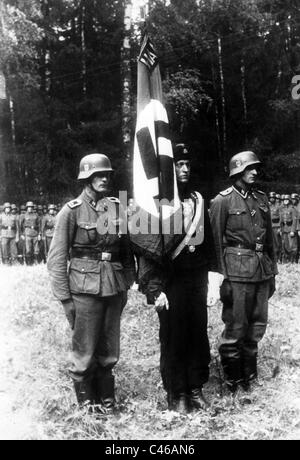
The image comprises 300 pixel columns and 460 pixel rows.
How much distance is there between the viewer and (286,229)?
15.8 m

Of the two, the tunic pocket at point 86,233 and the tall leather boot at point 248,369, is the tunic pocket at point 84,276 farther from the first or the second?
the tall leather boot at point 248,369

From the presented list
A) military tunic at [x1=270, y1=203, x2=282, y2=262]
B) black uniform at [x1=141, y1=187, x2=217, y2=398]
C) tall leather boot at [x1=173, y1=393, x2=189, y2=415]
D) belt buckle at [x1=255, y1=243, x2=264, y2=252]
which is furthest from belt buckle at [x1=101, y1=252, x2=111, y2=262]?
military tunic at [x1=270, y1=203, x2=282, y2=262]

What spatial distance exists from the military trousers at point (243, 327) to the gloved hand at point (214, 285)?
220 millimetres

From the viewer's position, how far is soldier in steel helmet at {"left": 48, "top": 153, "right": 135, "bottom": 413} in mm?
4480

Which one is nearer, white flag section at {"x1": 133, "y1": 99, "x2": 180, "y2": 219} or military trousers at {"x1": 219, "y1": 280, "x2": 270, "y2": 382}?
white flag section at {"x1": 133, "y1": 99, "x2": 180, "y2": 219}

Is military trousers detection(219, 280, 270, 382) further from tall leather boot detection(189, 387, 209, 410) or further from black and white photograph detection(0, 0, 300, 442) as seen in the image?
tall leather boot detection(189, 387, 209, 410)

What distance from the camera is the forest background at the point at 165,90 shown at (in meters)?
20.3

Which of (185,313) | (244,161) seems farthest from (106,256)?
(244,161)

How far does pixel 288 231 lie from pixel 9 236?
27.8ft

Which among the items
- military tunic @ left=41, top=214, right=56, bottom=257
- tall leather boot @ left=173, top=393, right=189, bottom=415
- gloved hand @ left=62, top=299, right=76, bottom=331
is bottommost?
→ tall leather boot @ left=173, top=393, right=189, bottom=415

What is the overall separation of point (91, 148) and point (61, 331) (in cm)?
1519

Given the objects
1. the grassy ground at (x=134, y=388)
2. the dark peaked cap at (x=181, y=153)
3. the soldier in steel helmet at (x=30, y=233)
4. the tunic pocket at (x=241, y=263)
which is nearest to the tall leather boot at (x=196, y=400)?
the grassy ground at (x=134, y=388)

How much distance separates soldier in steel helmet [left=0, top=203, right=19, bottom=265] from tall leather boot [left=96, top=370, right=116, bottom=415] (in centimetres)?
1238

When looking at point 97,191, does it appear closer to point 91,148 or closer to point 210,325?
point 210,325
